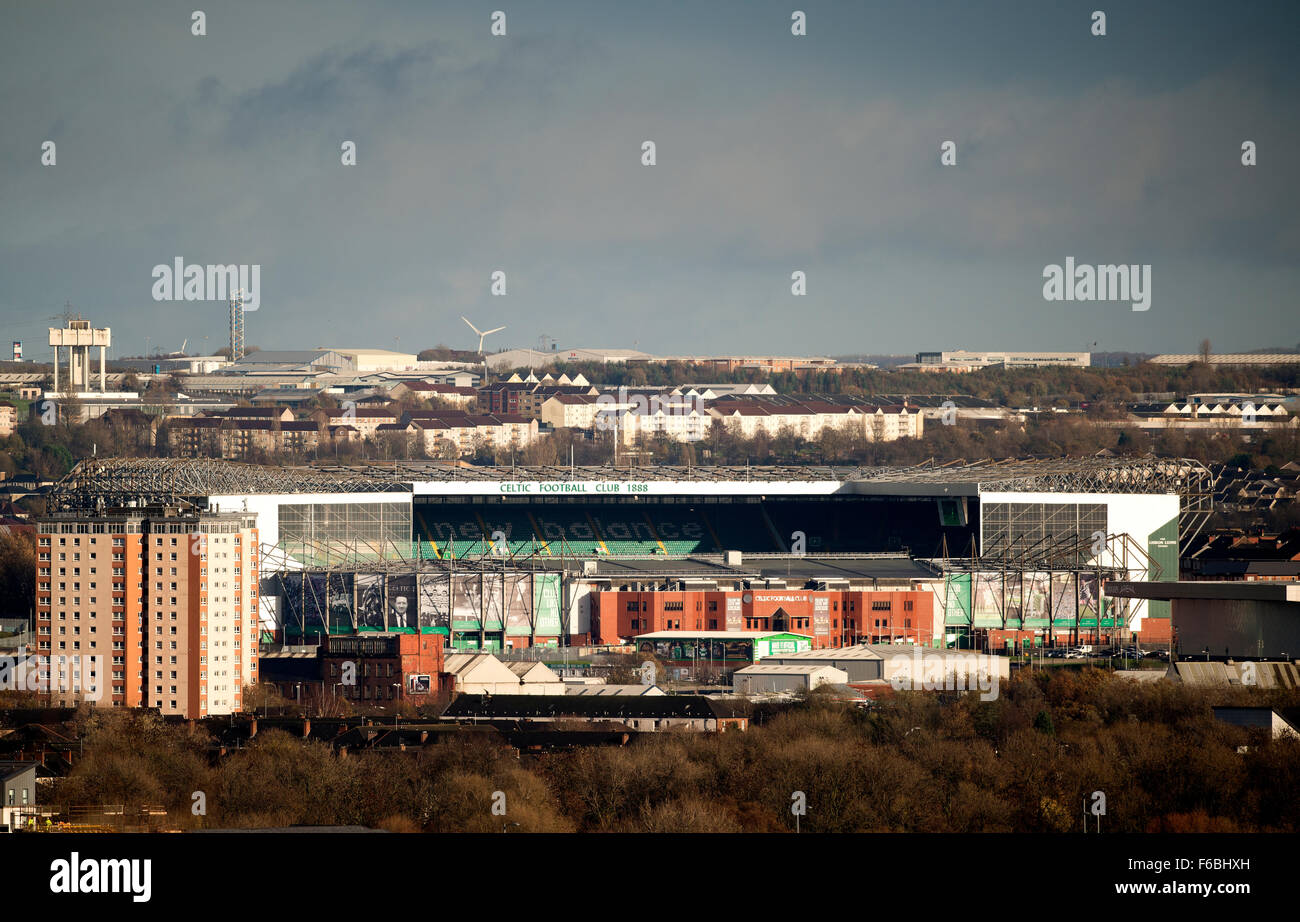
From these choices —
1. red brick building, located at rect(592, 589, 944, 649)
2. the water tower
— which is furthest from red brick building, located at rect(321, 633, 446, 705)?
the water tower

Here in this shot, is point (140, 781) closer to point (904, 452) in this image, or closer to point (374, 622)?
point (374, 622)

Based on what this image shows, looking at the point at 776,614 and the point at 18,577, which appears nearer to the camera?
the point at 776,614

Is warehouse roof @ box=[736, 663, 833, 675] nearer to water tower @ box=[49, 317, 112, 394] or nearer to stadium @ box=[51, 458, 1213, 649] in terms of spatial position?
stadium @ box=[51, 458, 1213, 649]

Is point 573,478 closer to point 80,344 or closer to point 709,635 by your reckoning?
point 709,635

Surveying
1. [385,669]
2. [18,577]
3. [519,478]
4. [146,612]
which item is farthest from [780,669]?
[18,577]
